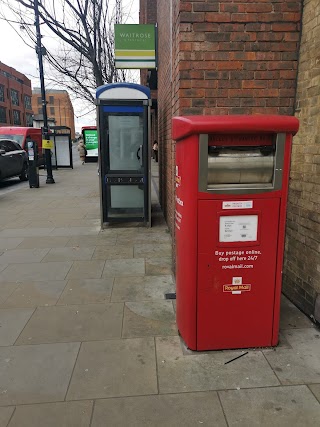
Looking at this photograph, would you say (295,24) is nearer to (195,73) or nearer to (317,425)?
(195,73)

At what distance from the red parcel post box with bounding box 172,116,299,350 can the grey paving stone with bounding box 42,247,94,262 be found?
267 centimetres

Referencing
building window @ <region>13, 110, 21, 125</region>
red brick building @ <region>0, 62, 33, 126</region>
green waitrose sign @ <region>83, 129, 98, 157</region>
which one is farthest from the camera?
building window @ <region>13, 110, 21, 125</region>

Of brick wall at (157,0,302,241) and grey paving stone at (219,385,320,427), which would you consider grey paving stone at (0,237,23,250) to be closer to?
brick wall at (157,0,302,241)

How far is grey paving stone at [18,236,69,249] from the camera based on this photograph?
5.76m

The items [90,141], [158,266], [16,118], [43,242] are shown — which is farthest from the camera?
[16,118]

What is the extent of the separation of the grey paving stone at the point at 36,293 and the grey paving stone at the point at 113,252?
999mm

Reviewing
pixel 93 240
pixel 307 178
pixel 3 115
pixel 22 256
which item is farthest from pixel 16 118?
pixel 307 178

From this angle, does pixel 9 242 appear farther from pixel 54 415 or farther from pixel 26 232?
pixel 54 415

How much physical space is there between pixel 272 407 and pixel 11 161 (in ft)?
45.6

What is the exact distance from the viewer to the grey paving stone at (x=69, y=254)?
5.09 metres

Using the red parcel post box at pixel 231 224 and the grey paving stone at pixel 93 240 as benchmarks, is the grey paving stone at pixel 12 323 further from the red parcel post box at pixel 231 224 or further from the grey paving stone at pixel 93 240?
the grey paving stone at pixel 93 240

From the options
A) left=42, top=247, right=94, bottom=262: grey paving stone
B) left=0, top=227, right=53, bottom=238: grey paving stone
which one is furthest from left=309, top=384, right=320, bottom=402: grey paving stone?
left=0, top=227, right=53, bottom=238: grey paving stone

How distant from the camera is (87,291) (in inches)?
156

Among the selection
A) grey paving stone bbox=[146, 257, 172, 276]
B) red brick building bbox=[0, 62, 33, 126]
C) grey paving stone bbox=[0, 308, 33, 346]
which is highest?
red brick building bbox=[0, 62, 33, 126]
